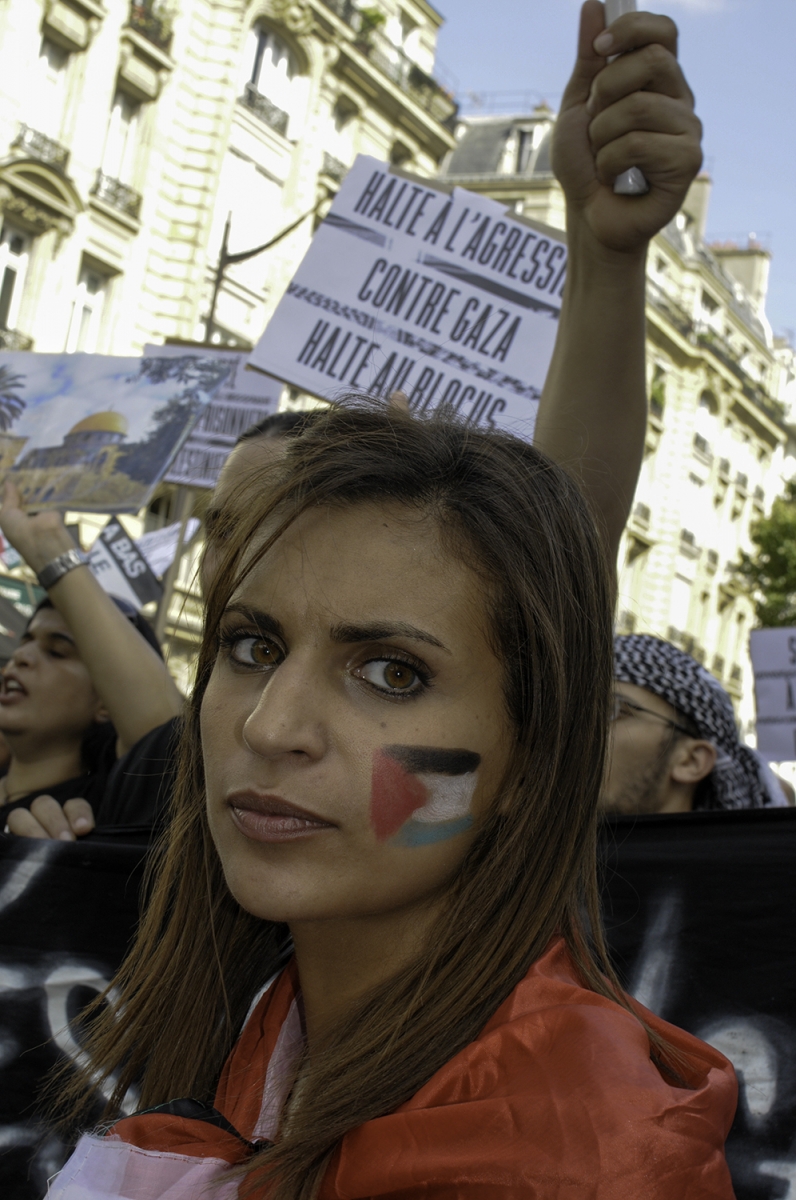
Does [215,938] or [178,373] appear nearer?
[215,938]

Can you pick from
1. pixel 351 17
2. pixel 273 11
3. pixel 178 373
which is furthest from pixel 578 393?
pixel 351 17

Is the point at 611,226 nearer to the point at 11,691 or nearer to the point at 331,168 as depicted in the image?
the point at 11,691

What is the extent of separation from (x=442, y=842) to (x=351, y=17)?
26121 millimetres

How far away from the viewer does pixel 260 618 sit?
1.46 meters

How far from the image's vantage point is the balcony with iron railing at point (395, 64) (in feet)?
81.0

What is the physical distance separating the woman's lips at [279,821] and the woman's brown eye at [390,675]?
0.16m

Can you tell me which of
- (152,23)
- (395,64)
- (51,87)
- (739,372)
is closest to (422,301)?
(51,87)

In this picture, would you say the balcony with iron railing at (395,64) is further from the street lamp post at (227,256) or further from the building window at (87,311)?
the street lamp post at (227,256)

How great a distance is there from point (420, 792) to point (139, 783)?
143 cm

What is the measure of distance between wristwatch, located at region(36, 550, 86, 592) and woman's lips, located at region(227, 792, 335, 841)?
70.5 inches

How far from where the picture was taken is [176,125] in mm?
20859

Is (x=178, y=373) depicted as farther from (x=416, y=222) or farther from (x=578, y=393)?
(x=578, y=393)

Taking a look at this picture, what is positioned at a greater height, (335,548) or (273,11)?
(273,11)

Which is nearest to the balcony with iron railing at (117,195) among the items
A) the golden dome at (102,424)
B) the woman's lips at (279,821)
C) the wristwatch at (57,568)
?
the golden dome at (102,424)
